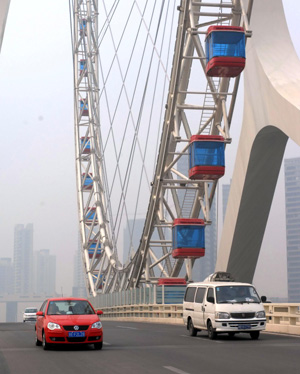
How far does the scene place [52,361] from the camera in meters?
15.4

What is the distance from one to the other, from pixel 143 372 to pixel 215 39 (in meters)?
23.9

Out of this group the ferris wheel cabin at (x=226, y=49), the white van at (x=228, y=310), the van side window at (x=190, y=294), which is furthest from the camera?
the ferris wheel cabin at (x=226, y=49)

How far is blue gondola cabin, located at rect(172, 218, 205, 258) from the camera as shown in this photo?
144 ft

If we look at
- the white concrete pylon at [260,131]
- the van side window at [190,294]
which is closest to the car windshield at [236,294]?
the van side window at [190,294]

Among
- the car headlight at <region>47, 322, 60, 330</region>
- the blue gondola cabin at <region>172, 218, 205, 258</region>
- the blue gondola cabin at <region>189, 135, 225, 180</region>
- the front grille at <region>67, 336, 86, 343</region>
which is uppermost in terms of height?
the blue gondola cabin at <region>189, 135, 225, 180</region>

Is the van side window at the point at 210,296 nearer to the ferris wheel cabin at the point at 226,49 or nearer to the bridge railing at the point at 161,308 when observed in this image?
the bridge railing at the point at 161,308

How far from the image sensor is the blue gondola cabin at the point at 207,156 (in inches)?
1543

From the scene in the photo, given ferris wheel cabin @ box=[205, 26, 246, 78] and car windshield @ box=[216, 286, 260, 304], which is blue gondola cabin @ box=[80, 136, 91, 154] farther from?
car windshield @ box=[216, 286, 260, 304]

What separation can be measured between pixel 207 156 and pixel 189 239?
6585mm

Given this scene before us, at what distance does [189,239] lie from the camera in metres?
44.1

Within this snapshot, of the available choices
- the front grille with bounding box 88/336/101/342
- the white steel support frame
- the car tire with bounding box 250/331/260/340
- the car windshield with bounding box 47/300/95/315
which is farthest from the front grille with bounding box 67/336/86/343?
the white steel support frame

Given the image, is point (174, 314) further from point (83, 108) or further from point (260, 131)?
point (83, 108)

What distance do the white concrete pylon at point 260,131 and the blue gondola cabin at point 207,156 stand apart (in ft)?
3.12

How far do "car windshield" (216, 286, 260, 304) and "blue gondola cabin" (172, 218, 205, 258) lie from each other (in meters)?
20.9
